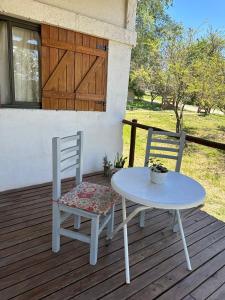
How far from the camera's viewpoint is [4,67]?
8.58 feet

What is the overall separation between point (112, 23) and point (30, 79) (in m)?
1.42

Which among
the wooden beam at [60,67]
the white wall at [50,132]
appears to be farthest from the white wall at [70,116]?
the wooden beam at [60,67]

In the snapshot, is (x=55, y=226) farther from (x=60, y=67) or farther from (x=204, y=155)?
(x=204, y=155)

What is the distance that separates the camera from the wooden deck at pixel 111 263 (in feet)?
4.98

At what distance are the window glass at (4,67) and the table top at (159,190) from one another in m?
1.74

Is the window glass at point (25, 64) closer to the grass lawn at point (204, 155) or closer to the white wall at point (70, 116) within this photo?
the white wall at point (70, 116)

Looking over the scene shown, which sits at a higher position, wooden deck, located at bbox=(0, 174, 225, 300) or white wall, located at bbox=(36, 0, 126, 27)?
white wall, located at bbox=(36, 0, 126, 27)

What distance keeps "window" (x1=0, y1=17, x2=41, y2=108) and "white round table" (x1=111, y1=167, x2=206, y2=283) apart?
171 cm

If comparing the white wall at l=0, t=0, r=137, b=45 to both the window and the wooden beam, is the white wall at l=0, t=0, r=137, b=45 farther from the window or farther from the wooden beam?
the wooden beam

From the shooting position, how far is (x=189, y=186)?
171 centimetres

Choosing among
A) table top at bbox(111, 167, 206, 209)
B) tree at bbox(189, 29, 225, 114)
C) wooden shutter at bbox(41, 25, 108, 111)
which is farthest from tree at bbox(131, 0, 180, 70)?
table top at bbox(111, 167, 206, 209)

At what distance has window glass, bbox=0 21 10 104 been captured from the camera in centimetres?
253

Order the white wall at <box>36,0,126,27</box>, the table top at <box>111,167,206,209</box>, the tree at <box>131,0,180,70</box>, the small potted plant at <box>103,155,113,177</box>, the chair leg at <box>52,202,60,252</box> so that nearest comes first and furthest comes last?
the table top at <box>111,167,206,209</box> < the chair leg at <box>52,202,60,252</box> < the white wall at <box>36,0,126,27</box> < the small potted plant at <box>103,155,113,177</box> < the tree at <box>131,0,180,70</box>

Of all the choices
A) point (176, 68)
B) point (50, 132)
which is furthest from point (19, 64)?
point (176, 68)
